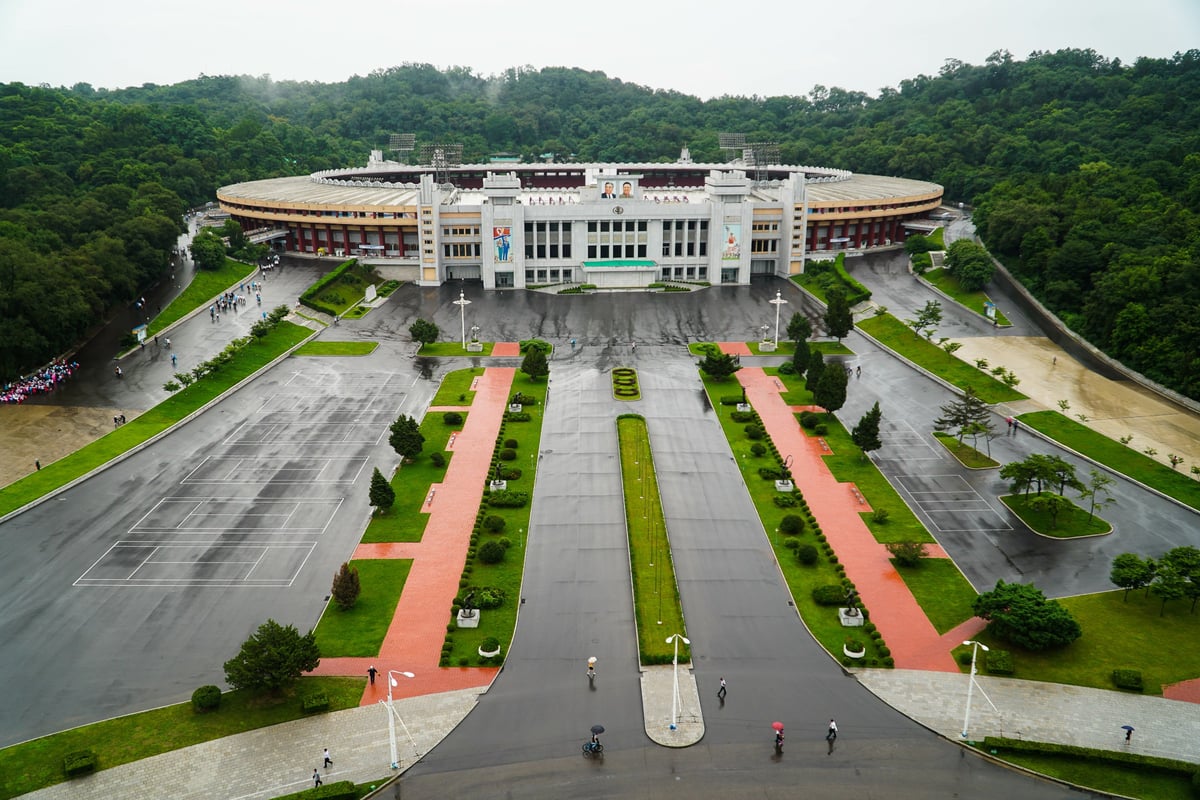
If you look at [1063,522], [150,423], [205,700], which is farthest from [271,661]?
[1063,522]

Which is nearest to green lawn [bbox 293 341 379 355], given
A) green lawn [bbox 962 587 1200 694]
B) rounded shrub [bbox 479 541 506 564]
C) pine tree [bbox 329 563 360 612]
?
rounded shrub [bbox 479 541 506 564]

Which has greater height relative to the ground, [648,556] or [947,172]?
[947,172]

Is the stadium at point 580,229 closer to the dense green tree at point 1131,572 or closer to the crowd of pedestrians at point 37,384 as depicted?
the crowd of pedestrians at point 37,384

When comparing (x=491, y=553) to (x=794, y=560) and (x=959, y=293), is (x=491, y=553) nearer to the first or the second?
(x=794, y=560)

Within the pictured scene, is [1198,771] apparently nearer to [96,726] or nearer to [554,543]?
[554,543]

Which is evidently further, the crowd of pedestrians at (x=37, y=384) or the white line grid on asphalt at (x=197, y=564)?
the crowd of pedestrians at (x=37, y=384)

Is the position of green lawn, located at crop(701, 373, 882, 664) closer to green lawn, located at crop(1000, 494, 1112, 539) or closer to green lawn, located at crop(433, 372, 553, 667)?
green lawn, located at crop(1000, 494, 1112, 539)

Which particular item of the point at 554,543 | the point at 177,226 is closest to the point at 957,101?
the point at 177,226

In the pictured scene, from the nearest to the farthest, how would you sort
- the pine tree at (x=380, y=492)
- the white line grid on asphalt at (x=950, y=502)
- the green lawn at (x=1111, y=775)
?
1. the green lawn at (x=1111, y=775)
2. the pine tree at (x=380, y=492)
3. the white line grid on asphalt at (x=950, y=502)

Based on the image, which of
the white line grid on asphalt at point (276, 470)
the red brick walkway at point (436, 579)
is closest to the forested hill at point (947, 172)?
the white line grid on asphalt at point (276, 470)
